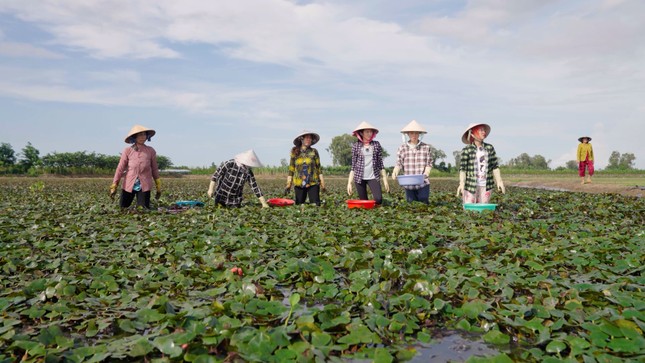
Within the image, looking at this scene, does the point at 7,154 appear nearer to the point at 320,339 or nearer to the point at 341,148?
the point at 341,148

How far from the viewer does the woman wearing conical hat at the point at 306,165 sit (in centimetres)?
982

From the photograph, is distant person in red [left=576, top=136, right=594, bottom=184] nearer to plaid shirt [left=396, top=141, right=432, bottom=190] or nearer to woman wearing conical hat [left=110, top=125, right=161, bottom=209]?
plaid shirt [left=396, top=141, right=432, bottom=190]

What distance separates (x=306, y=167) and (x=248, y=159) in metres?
1.28

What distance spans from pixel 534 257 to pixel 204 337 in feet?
11.9

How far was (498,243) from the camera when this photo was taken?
5.91 meters

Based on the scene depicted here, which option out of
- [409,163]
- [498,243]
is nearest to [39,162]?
[409,163]

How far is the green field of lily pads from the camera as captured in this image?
2770mm

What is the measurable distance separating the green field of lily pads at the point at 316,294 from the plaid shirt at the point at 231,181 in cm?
228

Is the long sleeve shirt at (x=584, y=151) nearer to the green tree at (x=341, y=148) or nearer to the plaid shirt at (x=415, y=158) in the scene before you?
the plaid shirt at (x=415, y=158)

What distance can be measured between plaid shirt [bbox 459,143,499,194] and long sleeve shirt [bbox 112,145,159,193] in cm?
584

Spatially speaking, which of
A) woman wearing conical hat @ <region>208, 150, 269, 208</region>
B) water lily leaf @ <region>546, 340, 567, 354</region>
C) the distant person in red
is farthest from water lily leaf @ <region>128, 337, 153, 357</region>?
the distant person in red

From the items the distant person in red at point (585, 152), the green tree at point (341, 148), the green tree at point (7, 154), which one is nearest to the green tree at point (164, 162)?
the green tree at point (7, 154)

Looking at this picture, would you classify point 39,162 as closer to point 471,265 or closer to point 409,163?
point 409,163

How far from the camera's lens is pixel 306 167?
9.85 meters
